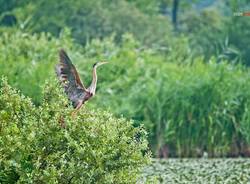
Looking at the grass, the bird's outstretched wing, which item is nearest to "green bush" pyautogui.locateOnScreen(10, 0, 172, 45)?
the grass

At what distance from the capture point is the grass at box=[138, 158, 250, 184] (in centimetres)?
1418

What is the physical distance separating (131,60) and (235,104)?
9.46ft

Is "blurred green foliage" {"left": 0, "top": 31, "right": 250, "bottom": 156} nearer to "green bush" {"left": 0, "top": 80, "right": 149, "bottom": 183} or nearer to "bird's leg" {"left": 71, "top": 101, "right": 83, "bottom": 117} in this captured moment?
"bird's leg" {"left": 71, "top": 101, "right": 83, "bottom": 117}

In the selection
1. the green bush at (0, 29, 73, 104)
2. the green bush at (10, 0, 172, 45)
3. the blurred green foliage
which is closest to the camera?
the blurred green foliage

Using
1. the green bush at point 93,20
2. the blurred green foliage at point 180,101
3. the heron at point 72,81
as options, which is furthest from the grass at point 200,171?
the green bush at point 93,20

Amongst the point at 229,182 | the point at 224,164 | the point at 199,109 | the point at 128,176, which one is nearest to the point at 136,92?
the point at 199,109

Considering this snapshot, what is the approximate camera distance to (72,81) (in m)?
9.73

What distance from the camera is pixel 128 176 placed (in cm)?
852

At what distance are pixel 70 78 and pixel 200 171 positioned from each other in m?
6.23

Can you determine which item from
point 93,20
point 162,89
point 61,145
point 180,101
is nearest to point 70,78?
point 61,145

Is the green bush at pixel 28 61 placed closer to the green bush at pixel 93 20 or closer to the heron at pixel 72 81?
the heron at pixel 72 81

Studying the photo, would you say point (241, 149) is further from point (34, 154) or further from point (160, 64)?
point (34, 154)

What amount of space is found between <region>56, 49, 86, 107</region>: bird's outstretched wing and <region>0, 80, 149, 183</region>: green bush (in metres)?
0.95

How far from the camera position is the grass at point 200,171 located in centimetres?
1418
